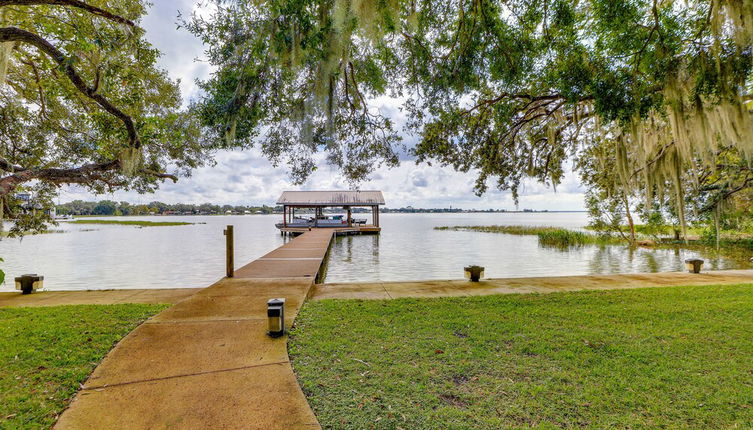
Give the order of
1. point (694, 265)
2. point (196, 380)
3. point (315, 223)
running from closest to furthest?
point (196, 380), point (694, 265), point (315, 223)

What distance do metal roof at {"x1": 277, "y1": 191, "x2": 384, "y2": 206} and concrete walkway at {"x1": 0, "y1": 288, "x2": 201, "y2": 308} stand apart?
2293cm

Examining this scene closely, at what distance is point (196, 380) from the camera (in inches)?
112

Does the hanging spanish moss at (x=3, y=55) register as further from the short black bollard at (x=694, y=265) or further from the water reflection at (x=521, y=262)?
the short black bollard at (x=694, y=265)

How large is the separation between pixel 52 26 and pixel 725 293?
11.8 meters

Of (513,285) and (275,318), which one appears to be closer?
(275,318)

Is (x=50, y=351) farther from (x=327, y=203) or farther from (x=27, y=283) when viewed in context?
(x=327, y=203)

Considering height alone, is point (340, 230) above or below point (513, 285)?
above

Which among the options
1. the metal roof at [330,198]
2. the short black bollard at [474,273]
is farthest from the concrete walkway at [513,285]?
the metal roof at [330,198]

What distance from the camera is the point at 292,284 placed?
22.3 feet

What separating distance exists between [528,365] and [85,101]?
8.89 metres

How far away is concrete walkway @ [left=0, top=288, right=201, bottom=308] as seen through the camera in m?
5.90

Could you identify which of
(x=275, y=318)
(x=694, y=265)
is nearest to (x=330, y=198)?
(x=694, y=265)

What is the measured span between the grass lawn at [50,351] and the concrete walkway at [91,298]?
52cm

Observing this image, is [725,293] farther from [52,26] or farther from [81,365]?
[52,26]
